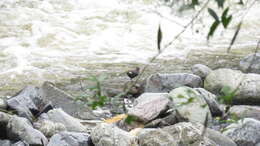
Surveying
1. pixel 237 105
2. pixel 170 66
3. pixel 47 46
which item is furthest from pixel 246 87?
pixel 47 46

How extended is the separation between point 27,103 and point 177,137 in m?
1.71

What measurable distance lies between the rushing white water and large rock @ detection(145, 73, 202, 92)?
1.12m

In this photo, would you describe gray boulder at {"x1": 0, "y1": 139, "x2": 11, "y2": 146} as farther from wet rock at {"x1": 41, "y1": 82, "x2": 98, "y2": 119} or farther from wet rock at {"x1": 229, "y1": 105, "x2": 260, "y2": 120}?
wet rock at {"x1": 229, "y1": 105, "x2": 260, "y2": 120}

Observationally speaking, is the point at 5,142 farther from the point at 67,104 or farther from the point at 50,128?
the point at 67,104

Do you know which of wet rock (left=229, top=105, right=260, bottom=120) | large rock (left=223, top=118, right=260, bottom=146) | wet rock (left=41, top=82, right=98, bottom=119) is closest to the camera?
large rock (left=223, top=118, right=260, bottom=146)

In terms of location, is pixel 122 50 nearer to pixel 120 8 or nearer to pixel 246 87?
pixel 120 8

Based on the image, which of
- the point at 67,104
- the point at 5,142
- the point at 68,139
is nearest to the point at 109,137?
the point at 68,139

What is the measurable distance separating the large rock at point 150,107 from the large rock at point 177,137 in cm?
79

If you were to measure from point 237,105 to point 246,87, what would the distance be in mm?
371

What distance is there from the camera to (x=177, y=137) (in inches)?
165

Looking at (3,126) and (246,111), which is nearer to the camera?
(3,126)

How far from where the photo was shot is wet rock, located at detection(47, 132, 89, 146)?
3918 millimetres

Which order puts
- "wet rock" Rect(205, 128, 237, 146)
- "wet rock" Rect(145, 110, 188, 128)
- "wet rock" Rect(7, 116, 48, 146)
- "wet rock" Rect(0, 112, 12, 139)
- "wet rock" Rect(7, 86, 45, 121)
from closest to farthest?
"wet rock" Rect(7, 116, 48, 146)
"wet rock" Rect(0, 112, 12, 139)
"wet rock" Rect(205, 128, 237, 146)
"wet rock" Rect(7, 86, 45, 121)
"wet rock" Rect(145, 110, 188, 128)

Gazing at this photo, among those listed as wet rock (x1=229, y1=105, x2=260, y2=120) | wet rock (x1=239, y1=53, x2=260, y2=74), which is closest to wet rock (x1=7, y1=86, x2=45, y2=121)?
wet rock (x1=229, y1=105, x2=260, y2=120)
